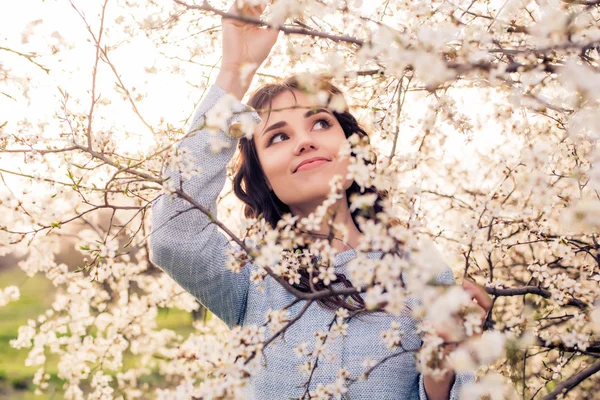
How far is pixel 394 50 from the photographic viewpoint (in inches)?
40.8

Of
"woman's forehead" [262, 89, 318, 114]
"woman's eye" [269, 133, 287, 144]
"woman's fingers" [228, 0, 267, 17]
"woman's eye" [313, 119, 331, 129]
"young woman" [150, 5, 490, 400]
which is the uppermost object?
"woman's forehead" [262, 89, 318, 114]

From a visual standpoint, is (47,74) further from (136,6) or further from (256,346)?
(256,346)

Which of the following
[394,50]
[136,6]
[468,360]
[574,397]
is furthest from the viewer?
[574,397]

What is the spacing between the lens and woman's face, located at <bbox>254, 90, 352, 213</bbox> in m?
1.94

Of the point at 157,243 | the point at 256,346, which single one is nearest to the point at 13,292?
the point at 157,243

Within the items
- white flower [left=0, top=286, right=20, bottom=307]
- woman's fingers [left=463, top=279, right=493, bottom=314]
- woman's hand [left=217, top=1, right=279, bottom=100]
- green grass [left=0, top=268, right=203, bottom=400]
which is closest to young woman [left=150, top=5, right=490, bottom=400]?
woman's hand [left=217, top=1, right=279, bottom=100]

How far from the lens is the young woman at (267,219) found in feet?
5.70

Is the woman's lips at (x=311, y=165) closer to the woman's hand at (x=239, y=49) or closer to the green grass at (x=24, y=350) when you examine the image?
the woman's hand at (x=239, y=49)

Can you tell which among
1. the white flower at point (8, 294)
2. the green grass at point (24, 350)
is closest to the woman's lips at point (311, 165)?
the green grass at point (24, 350)

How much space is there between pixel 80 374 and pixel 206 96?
7.43ft

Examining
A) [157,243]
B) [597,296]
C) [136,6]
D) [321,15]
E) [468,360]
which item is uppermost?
[136,6]

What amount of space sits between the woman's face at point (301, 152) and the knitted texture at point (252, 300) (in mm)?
211

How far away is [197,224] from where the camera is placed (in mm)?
1785

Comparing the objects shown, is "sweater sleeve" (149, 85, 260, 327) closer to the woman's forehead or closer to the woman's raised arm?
the woman's raised arm
